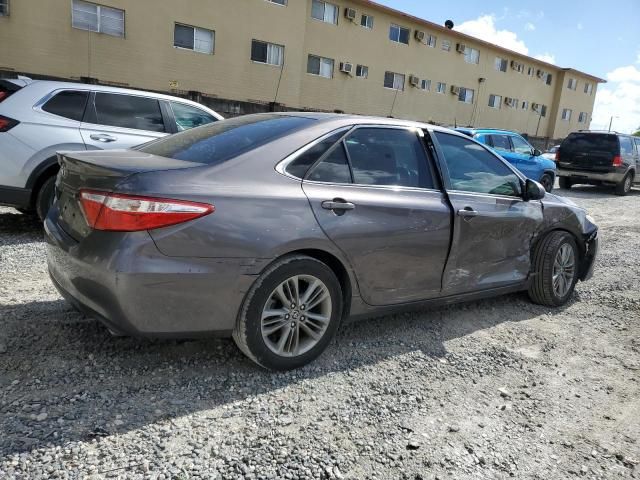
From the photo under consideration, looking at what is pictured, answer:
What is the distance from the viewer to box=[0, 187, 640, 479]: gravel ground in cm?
230

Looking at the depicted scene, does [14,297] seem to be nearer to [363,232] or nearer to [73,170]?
[73,170]

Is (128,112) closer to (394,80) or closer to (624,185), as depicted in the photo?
(624,185)

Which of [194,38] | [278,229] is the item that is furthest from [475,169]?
[194,38]

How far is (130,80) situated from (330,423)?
1748cm

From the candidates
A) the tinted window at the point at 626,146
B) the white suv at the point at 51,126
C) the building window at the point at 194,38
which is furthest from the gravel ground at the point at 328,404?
the building window at the point at 194,38

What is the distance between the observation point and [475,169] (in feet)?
13.5

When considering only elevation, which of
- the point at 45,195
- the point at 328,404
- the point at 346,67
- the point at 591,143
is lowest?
the point at 328,404

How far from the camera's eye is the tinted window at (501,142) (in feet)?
41.5

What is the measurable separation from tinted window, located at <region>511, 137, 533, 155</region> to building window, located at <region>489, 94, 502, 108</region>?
71.5 feet

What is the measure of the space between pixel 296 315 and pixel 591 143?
48.4 ft

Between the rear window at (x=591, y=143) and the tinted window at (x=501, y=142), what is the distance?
3333 millimetres

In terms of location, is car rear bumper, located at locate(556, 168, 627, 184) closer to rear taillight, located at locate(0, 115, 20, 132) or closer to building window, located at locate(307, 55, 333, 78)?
building window, located at locate(307, 55, 333, 78)

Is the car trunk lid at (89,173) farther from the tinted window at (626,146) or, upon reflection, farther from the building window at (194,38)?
the building window at (194,38)

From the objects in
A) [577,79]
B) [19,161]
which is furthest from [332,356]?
[577,79]
